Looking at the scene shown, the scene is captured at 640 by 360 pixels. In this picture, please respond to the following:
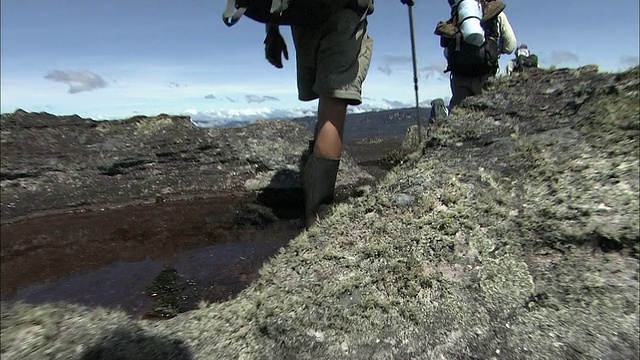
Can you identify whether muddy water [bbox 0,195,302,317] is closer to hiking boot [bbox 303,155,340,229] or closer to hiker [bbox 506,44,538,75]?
hiking boot [bbox 303,155,340,229]

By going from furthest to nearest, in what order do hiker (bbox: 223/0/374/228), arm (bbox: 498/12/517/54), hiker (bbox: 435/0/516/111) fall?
arm (bbox: 498/12/517/54) < hiker (bbox: 435/0/516/111) < hiker (bbox: 223/0/374/228)

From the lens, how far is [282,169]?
6.14 m

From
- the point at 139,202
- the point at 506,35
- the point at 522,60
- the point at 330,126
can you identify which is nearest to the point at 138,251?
the point at 330,126

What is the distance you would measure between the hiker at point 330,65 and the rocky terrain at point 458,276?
575 millimetres

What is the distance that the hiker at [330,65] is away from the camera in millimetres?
3125

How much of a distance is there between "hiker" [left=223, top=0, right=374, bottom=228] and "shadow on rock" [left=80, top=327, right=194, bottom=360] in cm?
145

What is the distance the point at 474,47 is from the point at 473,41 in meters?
0.28

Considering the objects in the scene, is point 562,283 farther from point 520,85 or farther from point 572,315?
point 520,85

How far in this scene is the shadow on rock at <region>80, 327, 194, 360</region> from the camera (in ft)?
5.55

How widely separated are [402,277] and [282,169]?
4.21 meters

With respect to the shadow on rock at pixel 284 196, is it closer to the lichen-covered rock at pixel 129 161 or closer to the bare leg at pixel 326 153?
the lichen-covered rock at pixel 129 161

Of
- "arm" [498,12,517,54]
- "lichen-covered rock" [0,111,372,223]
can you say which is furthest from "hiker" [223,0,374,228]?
"arm" [498,12,517,54]

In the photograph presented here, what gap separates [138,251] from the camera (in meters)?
3.86

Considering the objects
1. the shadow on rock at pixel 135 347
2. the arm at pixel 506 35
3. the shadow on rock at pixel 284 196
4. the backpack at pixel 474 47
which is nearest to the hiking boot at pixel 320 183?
the shadow on rock at pixel 284 196
